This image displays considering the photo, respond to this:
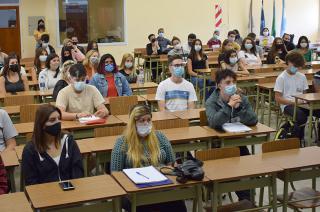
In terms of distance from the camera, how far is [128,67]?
8.49 meters

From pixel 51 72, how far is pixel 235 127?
3690 mm

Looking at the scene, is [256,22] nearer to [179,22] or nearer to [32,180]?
[179,22]

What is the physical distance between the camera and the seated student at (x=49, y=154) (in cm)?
411

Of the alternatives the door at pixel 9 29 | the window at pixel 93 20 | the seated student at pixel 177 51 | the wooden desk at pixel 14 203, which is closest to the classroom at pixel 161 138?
the wooden desk at pixel 14 203

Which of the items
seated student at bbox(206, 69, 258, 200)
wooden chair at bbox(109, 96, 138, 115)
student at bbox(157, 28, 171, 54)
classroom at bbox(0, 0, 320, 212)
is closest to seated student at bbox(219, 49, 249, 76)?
classroom at bbox(0, 0, 320, 212)

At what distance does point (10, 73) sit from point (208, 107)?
378cm

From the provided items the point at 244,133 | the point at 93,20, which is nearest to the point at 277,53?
the point at 93,20

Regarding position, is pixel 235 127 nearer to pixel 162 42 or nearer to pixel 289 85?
pixel 289 85

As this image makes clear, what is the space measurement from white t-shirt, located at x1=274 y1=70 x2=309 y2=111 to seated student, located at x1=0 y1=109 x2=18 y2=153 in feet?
12.6

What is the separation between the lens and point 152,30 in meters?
16.5

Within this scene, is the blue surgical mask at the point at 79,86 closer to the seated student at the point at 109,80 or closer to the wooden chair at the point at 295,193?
the seated student at the point at 109,80

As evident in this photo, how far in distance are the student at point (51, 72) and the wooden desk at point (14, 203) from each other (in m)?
4.58

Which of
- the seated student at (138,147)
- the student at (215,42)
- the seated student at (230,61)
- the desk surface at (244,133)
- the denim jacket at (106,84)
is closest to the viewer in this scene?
the seated student at (138,147)

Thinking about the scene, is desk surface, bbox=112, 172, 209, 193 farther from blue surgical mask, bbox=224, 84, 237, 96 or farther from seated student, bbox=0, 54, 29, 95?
seated student, bbox=0, 54, 29, 95
